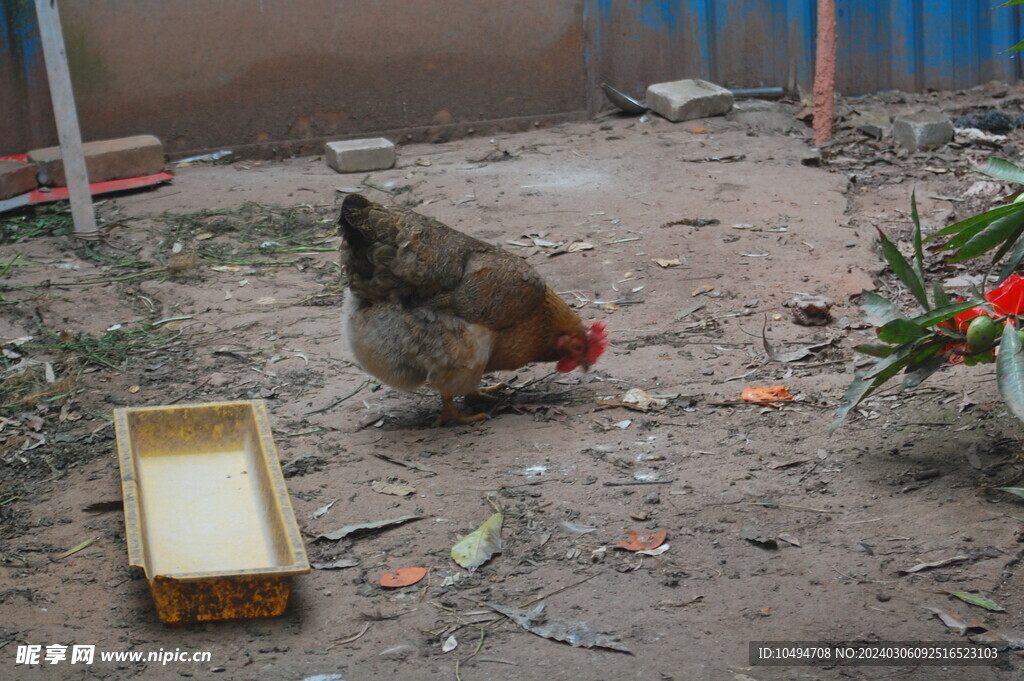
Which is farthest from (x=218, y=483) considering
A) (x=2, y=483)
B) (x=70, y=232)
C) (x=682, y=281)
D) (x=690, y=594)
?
(x=70, y=232)

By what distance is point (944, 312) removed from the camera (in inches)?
132

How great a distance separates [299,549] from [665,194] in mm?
4985

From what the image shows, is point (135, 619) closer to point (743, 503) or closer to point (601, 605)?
point (601, 605)

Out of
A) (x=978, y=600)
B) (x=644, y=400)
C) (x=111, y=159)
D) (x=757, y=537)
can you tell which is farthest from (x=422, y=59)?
(x=978, y=600)

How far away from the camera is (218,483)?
168 inches

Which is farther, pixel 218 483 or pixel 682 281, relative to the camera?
pixel 682 281

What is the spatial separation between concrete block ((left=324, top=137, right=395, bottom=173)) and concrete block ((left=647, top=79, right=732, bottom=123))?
106 inches

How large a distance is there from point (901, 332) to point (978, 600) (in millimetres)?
927

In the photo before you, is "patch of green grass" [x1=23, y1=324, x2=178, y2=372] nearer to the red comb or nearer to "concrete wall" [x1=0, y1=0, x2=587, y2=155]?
the red comb

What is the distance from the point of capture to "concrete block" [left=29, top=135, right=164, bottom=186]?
8.02m

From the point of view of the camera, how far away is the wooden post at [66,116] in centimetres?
Result: 677

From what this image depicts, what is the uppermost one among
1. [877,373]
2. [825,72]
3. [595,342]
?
[825,72]

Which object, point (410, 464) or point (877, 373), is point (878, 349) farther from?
point (410, 464)

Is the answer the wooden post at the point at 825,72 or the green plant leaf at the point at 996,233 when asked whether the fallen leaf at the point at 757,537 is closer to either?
the green plant leaf at the point at 996,233
